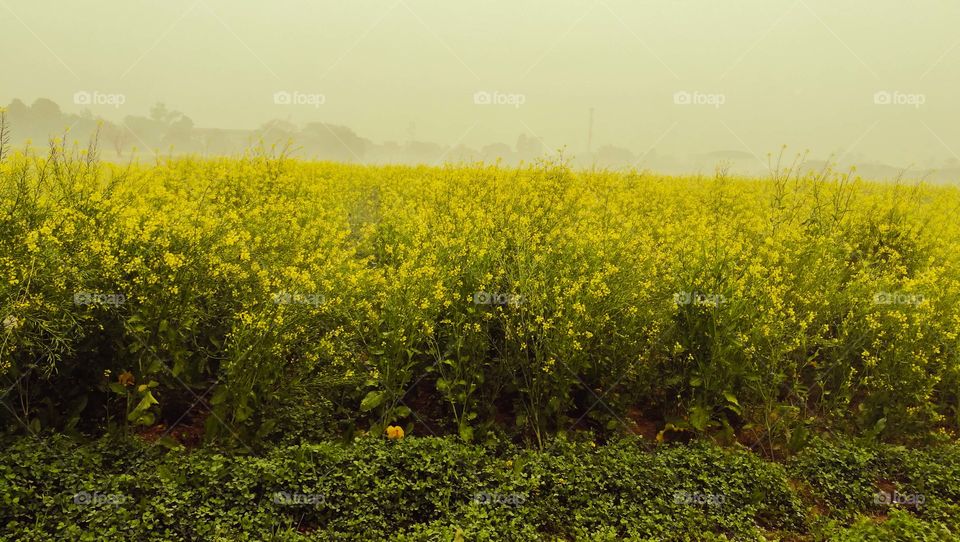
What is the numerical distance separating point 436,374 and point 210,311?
1982 millimetres

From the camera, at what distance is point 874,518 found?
4.18 meters

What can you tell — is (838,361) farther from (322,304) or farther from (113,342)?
(113,342)
